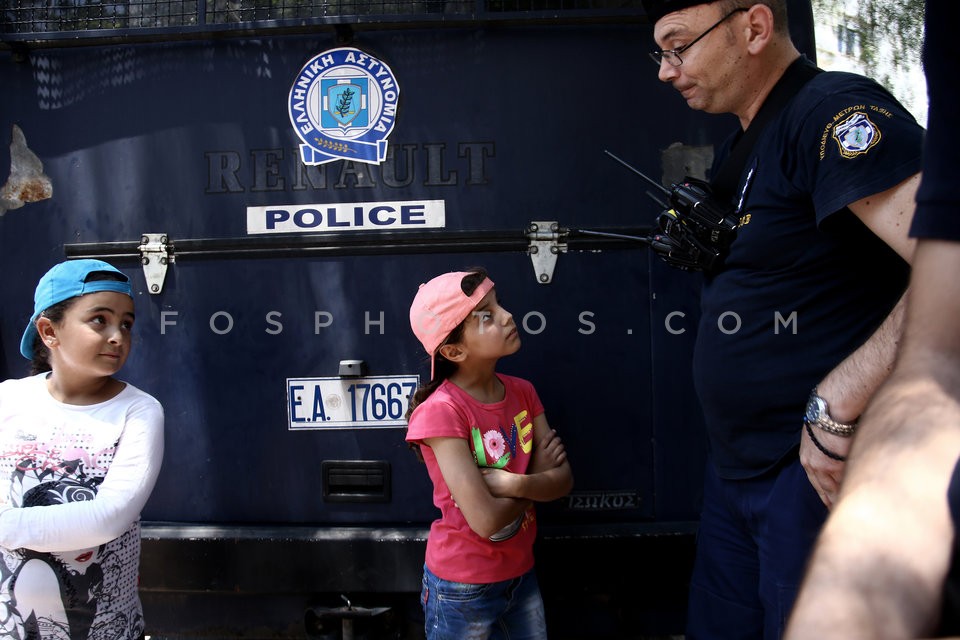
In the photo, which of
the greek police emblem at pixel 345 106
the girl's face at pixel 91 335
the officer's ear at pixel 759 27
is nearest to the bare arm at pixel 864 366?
the officer's ear at pixel 759 27

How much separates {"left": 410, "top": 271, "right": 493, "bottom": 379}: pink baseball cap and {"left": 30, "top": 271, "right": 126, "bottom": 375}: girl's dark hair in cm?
90

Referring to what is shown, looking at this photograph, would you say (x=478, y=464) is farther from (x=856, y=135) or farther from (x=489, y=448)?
(x=856, y=135)

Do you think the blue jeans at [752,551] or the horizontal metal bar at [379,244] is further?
the horizontal metal bar at [379,244]

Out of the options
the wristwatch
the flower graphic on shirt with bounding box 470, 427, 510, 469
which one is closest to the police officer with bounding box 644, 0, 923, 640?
the wristwatch

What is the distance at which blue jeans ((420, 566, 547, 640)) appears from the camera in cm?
224

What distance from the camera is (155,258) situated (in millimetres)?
2645

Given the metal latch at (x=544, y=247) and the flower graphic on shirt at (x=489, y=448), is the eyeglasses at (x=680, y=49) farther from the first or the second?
the flower graphic on shirt at (x=489, y=448)

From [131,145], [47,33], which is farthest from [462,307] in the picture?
[47,33]

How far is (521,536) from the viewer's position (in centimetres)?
233

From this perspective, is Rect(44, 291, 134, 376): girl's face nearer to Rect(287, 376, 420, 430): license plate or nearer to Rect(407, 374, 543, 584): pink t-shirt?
Rect(287, 376, 420, 430): license plate

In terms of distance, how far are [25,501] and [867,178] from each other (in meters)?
2.21

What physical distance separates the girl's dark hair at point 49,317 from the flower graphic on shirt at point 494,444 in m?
1.18

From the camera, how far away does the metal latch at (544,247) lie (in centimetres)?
256

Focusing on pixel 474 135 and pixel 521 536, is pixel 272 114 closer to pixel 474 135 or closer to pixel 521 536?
pixel 474 135
